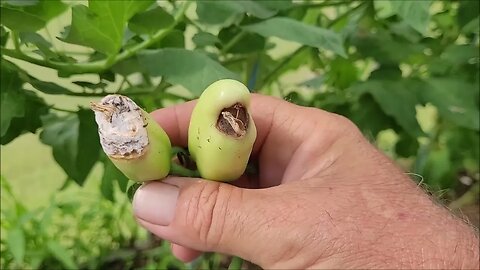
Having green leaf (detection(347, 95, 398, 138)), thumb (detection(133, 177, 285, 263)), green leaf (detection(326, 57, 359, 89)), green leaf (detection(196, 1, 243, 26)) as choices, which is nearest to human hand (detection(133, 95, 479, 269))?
thumb (detection(133, 177, 285, 263))

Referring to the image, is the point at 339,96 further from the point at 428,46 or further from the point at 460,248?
the point at 460,248

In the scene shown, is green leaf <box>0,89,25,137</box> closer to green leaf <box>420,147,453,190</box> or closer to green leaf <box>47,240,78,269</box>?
green leaf <box>47,240,78,269</box>

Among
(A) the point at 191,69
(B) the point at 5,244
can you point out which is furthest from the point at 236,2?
(B) the point at 5,244

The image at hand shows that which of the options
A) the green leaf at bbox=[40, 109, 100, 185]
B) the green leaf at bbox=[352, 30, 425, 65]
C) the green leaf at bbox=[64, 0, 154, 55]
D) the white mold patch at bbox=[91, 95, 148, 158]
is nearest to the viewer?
the white mold patch at bbox=[91, 95, 148, 158]

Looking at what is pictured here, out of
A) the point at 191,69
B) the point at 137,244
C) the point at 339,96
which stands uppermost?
the point at 191,69

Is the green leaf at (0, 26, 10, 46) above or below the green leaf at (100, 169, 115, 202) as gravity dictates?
above

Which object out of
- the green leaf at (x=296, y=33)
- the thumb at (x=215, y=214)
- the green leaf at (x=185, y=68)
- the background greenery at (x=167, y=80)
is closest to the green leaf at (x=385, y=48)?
the background greenery at (x=167, y=80)
